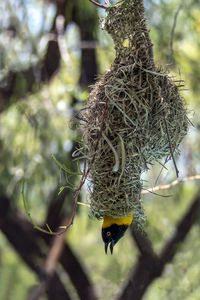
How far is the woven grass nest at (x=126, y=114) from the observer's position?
1549 millimetres

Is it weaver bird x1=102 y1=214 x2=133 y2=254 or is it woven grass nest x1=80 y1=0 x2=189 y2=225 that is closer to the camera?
woven grass nest x1=80 y1=0 x2=189 y2=225

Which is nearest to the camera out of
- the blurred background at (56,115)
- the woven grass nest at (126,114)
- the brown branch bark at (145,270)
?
the woven grass nest at (126,114)

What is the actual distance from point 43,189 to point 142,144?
2.75 m

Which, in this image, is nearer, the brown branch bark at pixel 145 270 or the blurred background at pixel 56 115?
the blurred background at pixel 56 115

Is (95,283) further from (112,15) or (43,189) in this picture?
(112,15)

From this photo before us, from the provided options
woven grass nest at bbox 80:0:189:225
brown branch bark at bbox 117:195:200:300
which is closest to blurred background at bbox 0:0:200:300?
brown branch bark at bbox 117:195:200:300

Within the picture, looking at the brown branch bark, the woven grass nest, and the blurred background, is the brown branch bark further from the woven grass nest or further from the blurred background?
the woven grass nest

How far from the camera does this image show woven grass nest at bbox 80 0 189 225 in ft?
5.08

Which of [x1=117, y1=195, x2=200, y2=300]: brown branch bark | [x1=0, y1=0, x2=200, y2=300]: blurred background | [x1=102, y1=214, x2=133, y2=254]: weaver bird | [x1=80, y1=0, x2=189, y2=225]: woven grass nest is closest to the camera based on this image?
[x1=80, y1=0, x2=189, y2=225]: woven grass nest

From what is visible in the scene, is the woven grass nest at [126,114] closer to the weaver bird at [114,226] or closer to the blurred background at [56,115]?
the weaver bird at [114,226]

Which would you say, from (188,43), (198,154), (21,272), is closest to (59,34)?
(188,43)

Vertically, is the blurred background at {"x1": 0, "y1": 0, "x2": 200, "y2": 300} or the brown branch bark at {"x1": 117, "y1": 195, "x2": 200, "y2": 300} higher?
the blurred background at {"x1": 0, "y1": 0, "x2": 200, "y2": 300}

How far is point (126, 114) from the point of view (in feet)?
5.09

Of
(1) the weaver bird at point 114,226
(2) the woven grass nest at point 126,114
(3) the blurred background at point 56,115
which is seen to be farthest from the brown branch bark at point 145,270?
(2) the woven grass nest at point 126,114
